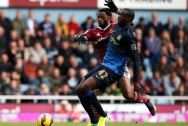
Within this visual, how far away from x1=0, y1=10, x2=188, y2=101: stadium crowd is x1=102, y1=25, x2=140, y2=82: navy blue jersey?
707 cm

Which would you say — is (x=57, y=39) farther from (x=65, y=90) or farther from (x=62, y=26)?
(x=65, y=90)

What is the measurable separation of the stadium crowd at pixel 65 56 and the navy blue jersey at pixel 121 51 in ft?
23.2

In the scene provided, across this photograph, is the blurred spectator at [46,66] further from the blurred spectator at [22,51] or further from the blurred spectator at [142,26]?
the blurred spectator at [142,26]

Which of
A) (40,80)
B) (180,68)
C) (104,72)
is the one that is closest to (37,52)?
(40,80)

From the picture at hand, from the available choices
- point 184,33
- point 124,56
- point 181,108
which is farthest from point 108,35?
point 184,33

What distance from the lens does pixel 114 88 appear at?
68.9 feet

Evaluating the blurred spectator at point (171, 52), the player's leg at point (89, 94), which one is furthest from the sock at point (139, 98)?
the blurred spectator at point (171, 52)

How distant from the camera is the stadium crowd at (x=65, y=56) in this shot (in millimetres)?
20547

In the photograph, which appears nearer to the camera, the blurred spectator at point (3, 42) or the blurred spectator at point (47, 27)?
the blurred spectator at point (3, 42)

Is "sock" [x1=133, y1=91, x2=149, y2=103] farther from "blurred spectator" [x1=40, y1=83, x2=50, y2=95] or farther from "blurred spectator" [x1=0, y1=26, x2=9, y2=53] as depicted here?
"blurred spectator" [x1=0, y1=26, x2=9, y2=53]

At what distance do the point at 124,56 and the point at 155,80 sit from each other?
834cm

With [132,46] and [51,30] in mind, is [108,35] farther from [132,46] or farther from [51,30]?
[51,30]

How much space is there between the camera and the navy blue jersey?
13297 millimetres

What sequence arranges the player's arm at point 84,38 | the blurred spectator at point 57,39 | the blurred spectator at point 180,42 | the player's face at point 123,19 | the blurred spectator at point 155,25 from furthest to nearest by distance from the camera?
the blurred spectator at point 180,42 → the blurred spectator at point 155,25 → the blurred spectator at point 57,39 → the player's arm at point 84,38 → the player's face at point 123,19
